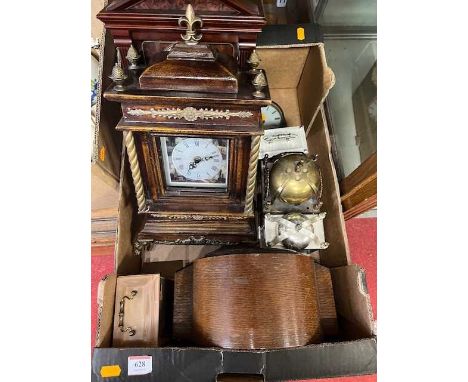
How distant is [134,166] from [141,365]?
576mm

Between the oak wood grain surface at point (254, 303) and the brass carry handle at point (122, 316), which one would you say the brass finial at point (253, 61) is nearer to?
the oak wood grain surface at point (254, 303)

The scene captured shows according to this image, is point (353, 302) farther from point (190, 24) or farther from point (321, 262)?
point (190, 24)

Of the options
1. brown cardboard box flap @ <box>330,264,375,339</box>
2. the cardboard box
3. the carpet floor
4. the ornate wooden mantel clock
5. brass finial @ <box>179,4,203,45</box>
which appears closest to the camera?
brass finial @ <box>179,4,203,45</box>

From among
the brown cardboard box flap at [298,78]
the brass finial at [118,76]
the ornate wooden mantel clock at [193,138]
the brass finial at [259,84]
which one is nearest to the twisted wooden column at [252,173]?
the ornate wooden mantel clock at [193,138]

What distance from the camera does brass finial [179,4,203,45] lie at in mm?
867

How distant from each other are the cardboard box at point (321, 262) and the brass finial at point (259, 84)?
540mm

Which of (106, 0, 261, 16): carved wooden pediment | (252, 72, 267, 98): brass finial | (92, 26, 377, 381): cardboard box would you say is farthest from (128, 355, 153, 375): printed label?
(106, 0, 261, 16): carved wooden pediment

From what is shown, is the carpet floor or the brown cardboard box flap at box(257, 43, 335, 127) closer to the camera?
the brown cardboard box flap at box(257, 43, 335, 127)

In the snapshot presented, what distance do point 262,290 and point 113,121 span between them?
85 cm

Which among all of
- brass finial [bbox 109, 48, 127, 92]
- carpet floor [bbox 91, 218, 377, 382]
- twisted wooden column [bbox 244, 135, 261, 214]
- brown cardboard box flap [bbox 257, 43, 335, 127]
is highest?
brown cardboard box flap [bbox 257, 43, 335, 127]

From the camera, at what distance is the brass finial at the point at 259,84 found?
100 centimetres

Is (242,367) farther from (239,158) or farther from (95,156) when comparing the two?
(95,156)

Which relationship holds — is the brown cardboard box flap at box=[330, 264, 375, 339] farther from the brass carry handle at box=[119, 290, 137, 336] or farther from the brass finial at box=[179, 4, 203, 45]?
the brass finial at box=[179, 4, 203, 45]

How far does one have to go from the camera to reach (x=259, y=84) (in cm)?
100
